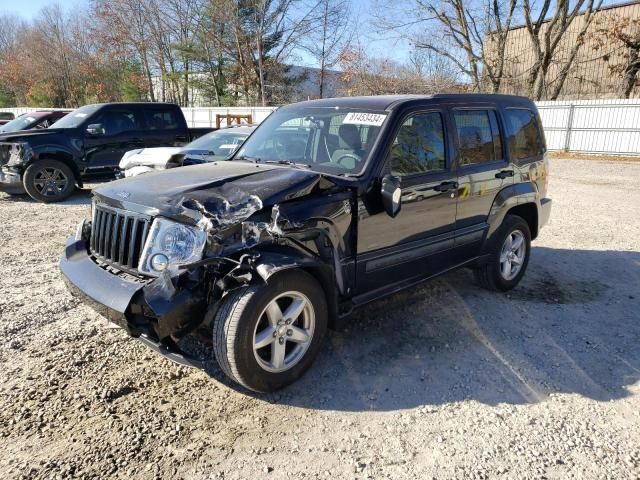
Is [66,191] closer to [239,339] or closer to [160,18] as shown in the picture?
[239,339]

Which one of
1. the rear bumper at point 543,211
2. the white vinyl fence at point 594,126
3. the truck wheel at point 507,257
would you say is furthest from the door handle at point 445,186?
the white vinyl fence at point 594,126

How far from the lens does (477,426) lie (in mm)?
2811

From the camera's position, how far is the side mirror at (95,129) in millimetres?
9750

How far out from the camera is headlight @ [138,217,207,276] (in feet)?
8.95

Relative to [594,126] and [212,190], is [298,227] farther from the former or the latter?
[594,126]

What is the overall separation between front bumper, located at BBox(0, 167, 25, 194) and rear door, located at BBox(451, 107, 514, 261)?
8.78m

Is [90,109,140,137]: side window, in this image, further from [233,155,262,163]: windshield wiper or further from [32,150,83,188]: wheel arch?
[233,155,262,163]: windshield wiper

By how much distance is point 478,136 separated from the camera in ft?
14.4

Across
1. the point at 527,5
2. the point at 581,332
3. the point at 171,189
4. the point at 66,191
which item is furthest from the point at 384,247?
the point at 527,5

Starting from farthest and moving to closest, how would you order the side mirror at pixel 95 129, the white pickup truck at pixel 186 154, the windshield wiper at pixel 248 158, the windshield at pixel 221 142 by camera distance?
the side mirror at pixel 95 129 → the windshield at pixel 221 142 → the white pickup truck at pixel 186 154 → the windshield wiper at pixel 248 158

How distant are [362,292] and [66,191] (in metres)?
8.35

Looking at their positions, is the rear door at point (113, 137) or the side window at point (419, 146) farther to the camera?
the rear door at point (113, 137)

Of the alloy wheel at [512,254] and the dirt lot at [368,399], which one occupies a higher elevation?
the alloy wheel at [512,254]

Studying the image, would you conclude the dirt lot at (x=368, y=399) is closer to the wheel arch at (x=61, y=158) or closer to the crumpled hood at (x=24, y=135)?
the wheel arch at (x=61, y=158)
